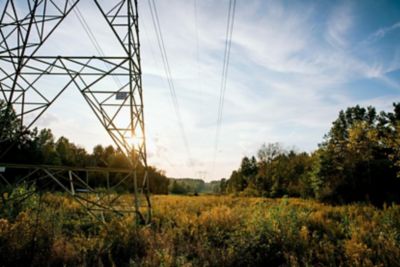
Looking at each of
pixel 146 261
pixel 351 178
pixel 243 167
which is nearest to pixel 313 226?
pixel 146 261

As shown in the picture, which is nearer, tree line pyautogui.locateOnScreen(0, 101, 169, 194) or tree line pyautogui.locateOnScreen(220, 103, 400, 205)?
tree line pyautogui.locateOnScreen(0, 101, 169, 194)

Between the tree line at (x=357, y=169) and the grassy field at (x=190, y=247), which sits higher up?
the tree line at (x=357, y=169)

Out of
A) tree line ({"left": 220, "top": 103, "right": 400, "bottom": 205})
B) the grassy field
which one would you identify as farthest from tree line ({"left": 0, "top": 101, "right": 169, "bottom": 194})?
tree line ({"left": 220, "top": 103, "right": 400, "bottom": 205})

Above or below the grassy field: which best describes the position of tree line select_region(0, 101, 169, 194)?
above

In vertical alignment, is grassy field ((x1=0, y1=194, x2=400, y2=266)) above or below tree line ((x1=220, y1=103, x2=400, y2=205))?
below

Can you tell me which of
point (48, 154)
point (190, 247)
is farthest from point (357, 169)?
point (48, 154)

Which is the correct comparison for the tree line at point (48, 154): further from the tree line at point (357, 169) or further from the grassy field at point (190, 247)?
the tree line at point (357, 169)

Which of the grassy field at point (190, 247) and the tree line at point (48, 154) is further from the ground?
the tree line at point (48, 154)

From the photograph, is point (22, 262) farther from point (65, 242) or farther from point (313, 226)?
point (313, 226)

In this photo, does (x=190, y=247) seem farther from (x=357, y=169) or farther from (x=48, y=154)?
(x=48, y=154)

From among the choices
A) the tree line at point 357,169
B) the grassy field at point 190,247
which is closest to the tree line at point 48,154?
the grassy field at point 190,247

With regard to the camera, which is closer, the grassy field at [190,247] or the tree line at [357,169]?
the grassy field at [190,247]

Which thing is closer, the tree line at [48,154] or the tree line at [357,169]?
the tree line at [48,154]

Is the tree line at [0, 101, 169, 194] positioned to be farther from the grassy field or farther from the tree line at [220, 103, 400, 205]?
the tree line at [220, 103, 400, 205]
